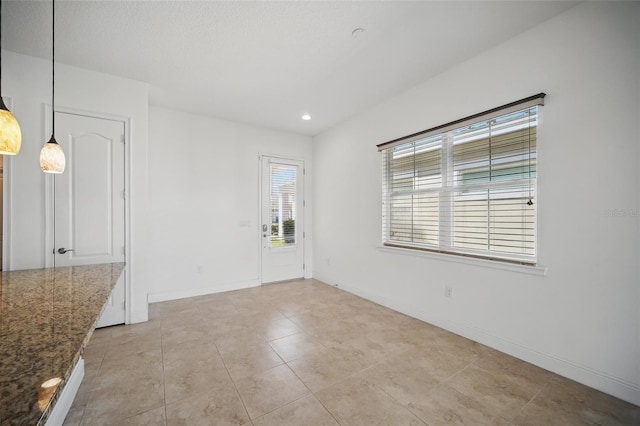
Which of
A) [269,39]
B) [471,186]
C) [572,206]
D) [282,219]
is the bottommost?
[282,219]

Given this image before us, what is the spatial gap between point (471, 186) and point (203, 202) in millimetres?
3537

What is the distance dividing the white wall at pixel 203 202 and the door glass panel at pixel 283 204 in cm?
29

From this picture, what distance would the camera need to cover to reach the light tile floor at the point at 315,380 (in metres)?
1.89

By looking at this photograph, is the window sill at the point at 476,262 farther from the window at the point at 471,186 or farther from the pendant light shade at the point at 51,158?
the pendant light shade at the point at 51,158

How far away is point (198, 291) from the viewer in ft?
14.2

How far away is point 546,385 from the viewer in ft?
7.16

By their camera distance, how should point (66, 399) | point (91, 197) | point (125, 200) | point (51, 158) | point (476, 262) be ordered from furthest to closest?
point (125, 200) < point (91, 197) < point (476, 262) < point (51, 158) < point (66, 399)

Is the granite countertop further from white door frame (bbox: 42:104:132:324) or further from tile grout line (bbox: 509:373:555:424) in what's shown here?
tile grout line (bbox: 509:373:555:424)

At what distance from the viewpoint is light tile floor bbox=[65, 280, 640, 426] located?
6.19ft

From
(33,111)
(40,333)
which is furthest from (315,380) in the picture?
(33,111)

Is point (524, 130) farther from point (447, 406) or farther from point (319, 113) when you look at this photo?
point (319, 113)

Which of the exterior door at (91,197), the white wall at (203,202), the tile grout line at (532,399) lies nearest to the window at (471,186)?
the tile grout line at (532,399)

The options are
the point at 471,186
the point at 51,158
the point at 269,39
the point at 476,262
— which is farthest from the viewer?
the point at 471,186

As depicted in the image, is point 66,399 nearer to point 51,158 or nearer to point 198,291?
point 51,158
